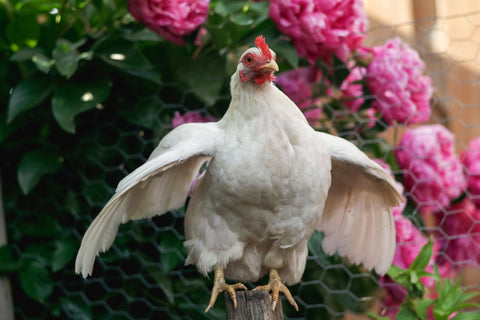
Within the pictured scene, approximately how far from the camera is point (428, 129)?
136 cm

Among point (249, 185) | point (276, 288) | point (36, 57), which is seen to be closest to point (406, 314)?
point (276, 288)

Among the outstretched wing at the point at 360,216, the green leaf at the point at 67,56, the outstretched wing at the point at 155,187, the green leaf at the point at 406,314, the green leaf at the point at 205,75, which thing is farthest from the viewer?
the green leaf at the point at 205,75

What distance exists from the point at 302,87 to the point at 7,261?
0.82 meters

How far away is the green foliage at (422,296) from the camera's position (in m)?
1.08

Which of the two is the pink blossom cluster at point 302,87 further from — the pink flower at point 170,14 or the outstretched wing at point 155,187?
the outstretched wing at point 155,187

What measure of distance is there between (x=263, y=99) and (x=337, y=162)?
181mm

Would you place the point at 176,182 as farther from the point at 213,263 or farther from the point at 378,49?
the point at 378,49

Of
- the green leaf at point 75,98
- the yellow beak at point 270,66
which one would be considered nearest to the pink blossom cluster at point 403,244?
the yellow beak at point 270,66

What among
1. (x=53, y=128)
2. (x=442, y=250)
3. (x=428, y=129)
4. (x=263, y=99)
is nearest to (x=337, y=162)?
(x=263, y=99)

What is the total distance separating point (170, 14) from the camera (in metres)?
1.27

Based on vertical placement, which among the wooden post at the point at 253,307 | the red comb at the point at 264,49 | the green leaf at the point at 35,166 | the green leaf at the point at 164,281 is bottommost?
the green leaf at the point at 164,281

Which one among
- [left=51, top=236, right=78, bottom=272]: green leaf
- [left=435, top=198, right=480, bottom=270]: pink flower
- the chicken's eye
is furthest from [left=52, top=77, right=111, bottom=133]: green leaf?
[left=435, top=198, right=480, bottom=270]: pink flower

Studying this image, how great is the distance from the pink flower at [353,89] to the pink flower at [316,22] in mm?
126

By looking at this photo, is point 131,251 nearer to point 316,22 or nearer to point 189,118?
point 189,118
